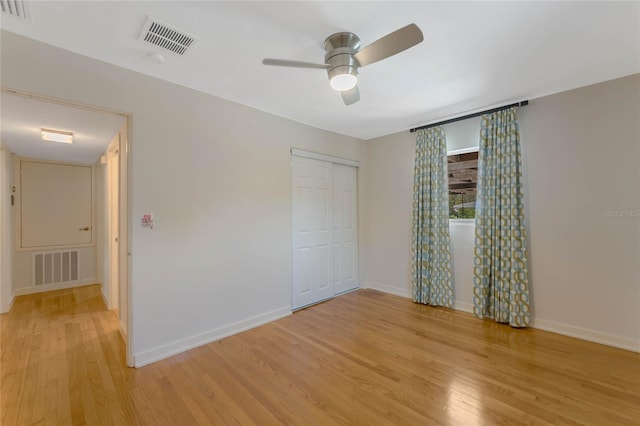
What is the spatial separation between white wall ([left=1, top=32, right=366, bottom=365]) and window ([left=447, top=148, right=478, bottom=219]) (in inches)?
89.9

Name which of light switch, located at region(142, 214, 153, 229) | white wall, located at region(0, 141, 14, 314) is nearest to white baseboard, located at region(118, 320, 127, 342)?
light switch, located at region(142, 214, 153, 229)

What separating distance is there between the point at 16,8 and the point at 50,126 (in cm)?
177

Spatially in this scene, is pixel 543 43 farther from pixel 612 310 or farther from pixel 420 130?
pixel 612 310

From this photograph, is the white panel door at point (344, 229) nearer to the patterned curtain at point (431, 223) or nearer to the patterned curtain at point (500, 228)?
the patterned curtain at point (431, 223)

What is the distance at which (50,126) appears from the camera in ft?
9.58

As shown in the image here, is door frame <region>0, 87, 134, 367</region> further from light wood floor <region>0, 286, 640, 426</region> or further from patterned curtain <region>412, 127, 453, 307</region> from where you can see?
patterned curtain <region>412, 127, 453, 307</region>

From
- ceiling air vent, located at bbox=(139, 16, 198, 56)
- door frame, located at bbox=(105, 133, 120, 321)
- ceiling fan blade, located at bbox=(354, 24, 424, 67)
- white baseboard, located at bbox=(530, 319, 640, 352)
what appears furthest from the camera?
door frame, located at bbox=(105, 133, 120, 321)

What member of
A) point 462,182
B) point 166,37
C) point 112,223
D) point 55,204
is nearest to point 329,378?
point 166,37

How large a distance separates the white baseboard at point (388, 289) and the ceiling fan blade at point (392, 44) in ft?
11.2

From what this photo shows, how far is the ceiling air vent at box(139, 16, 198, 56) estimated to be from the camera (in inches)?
69.7

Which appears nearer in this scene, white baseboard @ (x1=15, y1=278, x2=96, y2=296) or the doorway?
the doorway

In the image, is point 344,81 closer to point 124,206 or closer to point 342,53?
point 342,53

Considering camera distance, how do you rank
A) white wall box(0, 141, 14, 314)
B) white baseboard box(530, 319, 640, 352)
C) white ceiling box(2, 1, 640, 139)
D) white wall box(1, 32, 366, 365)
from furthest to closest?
1. white wall box(0, 141, 14, 314)
2. white baseboard box(530, 319, 640, 352)
3. white wall box(1, 32, 366, 365)
4. white ceiling box(2, 1, 640, 139)

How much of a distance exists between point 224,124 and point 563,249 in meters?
3.91
